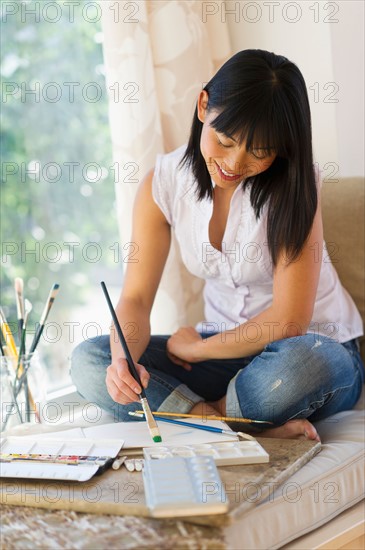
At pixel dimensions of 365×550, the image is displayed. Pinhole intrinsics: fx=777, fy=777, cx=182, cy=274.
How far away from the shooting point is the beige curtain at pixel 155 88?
169 centimetres

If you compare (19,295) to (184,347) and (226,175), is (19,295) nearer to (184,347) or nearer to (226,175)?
(184,347)

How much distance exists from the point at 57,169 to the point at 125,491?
Result: 1391 mm

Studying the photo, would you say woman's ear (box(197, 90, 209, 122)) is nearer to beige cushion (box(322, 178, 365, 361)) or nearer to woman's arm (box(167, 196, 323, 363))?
woman's arm (box(167, 196, 323, 363))

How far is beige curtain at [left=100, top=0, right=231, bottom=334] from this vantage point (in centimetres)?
169

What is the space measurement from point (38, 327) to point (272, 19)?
36.0 inches

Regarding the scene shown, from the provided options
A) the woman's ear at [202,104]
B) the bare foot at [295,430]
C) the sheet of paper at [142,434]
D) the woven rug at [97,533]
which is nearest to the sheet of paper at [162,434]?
the sheet of paper at [142,434]

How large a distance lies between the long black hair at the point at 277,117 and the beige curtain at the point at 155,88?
43 cm

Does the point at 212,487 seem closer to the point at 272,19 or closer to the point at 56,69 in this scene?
the point at 272,19

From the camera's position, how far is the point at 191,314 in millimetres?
1880

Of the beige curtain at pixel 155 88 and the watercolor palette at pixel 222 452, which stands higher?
the beige curtain at pixel 155 88

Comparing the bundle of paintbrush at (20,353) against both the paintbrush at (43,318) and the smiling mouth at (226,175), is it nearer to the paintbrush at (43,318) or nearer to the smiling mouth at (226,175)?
the paintbrush at (43,318)

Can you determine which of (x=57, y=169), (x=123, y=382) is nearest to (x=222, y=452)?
(x=123, y=382)

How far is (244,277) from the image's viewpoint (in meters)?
1.48

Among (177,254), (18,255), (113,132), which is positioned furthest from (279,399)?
(18,255)
